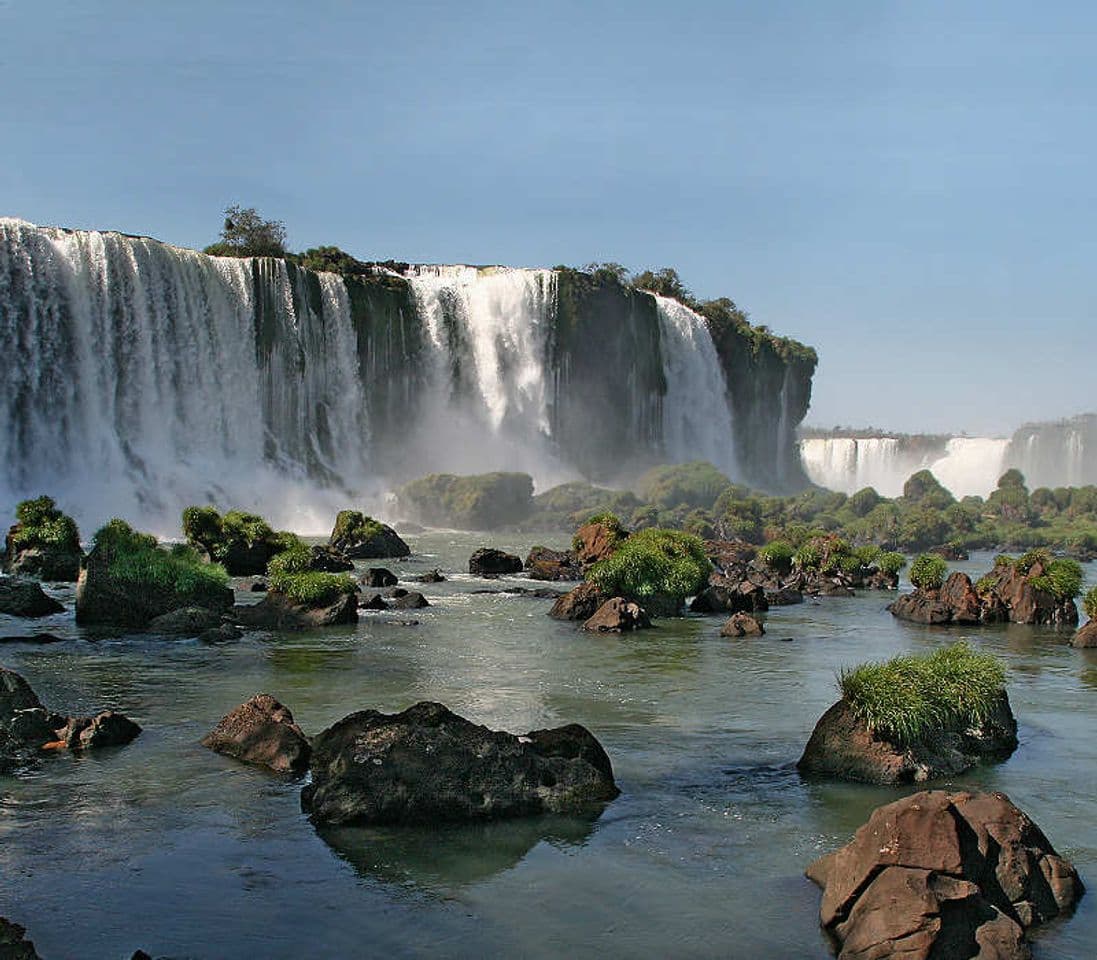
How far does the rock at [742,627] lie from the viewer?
2603 centimetres

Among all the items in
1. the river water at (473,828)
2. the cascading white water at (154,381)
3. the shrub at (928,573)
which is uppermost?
the cascading white water at (154,381)

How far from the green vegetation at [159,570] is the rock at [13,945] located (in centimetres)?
1832

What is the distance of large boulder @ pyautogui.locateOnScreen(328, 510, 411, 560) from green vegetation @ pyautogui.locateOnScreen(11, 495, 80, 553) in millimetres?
12056

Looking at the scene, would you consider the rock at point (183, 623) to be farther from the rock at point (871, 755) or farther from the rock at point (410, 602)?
the rock at point (871, 755)

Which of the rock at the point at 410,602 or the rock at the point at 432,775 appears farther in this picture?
the rock at the point at 410,602

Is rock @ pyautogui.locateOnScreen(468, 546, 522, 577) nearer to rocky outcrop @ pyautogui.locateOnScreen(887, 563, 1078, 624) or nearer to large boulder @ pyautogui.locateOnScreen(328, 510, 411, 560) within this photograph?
large boulder @ pyautogui.locateOnScreen(328, 510, 411, 560)

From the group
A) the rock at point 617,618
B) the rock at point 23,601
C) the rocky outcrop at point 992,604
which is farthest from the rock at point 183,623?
the rocky outcrop at point 992,604

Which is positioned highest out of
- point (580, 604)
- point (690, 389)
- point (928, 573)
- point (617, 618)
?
point (690, 389)

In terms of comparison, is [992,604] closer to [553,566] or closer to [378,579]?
[553,566]

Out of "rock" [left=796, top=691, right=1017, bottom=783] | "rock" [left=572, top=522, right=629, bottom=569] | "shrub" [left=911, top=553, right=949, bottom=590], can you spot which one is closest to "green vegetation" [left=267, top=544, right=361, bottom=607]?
"rock" [left=572, top=522, right=629, bottom=569]

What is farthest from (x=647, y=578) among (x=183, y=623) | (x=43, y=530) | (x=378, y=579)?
(x=43, y=530)

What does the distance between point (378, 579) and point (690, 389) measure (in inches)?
2512

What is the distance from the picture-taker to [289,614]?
2553cm

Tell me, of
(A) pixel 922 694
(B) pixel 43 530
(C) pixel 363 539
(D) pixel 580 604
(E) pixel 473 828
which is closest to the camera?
(E) pixel 473 828
